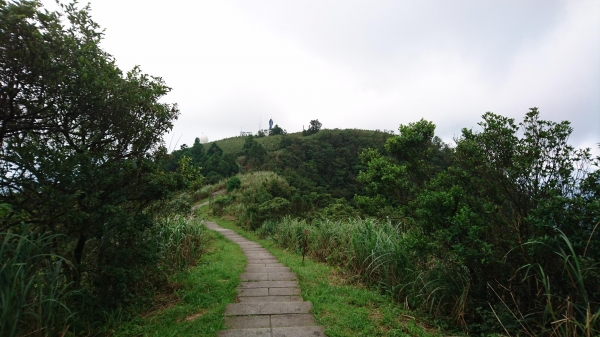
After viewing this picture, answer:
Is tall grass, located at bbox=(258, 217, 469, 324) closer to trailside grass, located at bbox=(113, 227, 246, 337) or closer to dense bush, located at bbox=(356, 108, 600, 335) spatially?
dense bush, located at bbox=(356, 108, 600, 335)

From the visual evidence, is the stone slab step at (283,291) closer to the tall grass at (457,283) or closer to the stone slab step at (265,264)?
the tall grass at (457,283)

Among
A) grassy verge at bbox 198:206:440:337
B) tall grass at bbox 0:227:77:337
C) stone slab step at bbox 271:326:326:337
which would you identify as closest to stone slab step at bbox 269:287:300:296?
grassy verge at bbox 198:206:440:337

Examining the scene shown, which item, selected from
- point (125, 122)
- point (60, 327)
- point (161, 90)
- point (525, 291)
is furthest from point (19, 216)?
point (525, 291)

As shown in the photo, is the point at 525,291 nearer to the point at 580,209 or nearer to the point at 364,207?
the point at 580,209

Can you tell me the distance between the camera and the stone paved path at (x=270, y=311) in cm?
319

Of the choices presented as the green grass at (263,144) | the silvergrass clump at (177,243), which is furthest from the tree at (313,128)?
the silvergrass clump at (177,243)

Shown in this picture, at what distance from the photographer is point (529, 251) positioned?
9.82 ft

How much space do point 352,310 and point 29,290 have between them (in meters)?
3.36

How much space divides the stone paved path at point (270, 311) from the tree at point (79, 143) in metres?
1.32

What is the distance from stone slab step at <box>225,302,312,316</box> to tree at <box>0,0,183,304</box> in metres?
1.22

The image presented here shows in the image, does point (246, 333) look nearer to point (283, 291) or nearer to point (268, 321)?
point (268, 321)

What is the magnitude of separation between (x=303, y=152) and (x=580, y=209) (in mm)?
36455

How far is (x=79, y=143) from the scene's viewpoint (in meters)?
3.48

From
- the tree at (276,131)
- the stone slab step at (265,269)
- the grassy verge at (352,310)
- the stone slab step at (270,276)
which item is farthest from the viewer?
the tree at (276,131)
